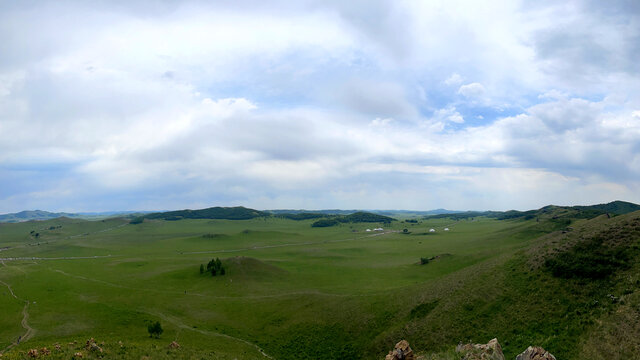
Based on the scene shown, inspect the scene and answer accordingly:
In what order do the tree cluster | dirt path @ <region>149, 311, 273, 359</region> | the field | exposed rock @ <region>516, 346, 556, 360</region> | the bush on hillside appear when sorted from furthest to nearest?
the tree cluster → dirt path @ <region>149, 311, 273, 359</region> → the bush on hillside → the field → exposed rock @ <region>516, 346, 556, 360</region>

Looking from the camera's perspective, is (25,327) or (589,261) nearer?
(589,261)

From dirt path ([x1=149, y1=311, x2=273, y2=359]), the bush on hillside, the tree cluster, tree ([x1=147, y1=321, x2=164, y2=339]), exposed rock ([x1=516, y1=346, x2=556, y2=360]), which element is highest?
the bush on hillside

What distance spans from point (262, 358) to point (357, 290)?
32150 millimetres

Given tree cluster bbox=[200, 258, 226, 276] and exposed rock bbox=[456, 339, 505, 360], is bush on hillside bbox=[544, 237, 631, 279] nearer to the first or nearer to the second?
exposed rock bbox=[456, 339, 505, 360]

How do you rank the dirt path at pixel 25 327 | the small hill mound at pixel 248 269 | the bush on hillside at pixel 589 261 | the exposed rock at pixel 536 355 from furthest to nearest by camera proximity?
the small hill mound at pixel 248 269 → the dirt path at pixel 25 327 → the bush on hillside at pixel 589 261 → the exposed rock at pixel 536 355

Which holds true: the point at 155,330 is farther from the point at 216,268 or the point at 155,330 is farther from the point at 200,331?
the point at 216,268

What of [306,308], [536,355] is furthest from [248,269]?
[536,355]

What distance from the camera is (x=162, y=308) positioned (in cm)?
6781

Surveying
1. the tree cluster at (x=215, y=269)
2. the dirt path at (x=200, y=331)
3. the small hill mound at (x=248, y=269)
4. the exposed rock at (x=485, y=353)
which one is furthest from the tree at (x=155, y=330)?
Result: the exposed rock at (x=485, y=353)

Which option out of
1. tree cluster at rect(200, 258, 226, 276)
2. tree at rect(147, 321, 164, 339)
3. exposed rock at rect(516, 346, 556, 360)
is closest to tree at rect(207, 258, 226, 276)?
tree cluster at rect(200, 258, 226, 276)

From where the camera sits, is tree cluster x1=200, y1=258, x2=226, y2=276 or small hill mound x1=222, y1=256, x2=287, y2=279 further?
tree cluster x1=200, y1=258, x2=226, y2=276

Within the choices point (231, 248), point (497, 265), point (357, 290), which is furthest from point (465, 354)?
point (231, 248)

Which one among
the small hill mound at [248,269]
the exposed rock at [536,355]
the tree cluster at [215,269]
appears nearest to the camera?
the exposed rock at [536,355]

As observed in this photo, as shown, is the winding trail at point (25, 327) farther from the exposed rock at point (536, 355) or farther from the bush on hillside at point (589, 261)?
the bush on hillside at point (589, 261)
